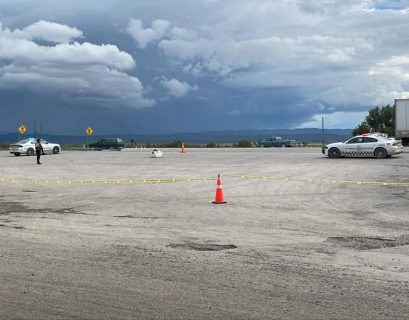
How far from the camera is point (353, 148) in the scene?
34500 mm

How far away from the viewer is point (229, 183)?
19594mm

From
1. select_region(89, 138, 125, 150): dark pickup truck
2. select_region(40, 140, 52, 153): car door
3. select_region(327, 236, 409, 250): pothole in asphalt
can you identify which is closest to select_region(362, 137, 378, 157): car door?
select_region(327, 236, 409, 250): pothole in asphalt

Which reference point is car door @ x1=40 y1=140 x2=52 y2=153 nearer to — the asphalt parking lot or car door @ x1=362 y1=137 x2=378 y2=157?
car door @ x1=362 y1=137 x2=378 y2=157

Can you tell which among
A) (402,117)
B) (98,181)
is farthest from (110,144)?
(98,181)

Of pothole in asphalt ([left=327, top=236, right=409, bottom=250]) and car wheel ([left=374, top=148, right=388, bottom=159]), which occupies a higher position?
car wheel ([left=374, top=148, right=388, bottom=159])

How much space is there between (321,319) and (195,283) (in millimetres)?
1719

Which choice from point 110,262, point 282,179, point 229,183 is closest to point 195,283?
point 110,262

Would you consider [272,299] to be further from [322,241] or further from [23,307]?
[322,241]

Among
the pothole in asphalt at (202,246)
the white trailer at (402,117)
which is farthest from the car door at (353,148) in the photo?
the pothole in asphalt at (202,246)

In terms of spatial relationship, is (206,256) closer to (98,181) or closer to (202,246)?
(202,246)

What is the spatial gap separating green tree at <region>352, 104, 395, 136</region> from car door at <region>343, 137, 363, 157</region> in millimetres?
59573

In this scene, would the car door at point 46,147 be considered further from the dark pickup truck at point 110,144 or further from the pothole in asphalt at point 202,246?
the pothole in asphalt at point 202,246

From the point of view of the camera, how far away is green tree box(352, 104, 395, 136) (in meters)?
93.4

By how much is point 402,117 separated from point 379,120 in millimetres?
59011
